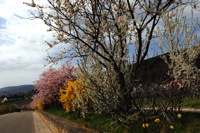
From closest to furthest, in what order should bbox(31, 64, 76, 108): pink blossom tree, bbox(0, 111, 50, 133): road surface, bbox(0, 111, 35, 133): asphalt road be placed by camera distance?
bbox(0, 111, 50, 133): road surface → bbox(0, 111, 35, 133): asphalt road → bbox(31, 64, 76, 108): pink blossom tree

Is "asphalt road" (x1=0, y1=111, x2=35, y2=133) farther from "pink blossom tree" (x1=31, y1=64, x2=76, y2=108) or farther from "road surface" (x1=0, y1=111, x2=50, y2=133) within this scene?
"pink blossom tree" (x1=31, y1=64, x2=76, y2=108)

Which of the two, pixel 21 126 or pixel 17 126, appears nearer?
pixel 21 126

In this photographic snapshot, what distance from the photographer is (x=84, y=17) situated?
5.36m

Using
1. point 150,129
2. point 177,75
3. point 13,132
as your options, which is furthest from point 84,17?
point 13,132

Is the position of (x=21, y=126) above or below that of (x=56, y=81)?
below

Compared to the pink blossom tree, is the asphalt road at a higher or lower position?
lower

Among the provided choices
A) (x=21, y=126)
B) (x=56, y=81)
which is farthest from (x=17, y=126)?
(x=56, y=81)

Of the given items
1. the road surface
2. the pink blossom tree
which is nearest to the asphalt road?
the road surface

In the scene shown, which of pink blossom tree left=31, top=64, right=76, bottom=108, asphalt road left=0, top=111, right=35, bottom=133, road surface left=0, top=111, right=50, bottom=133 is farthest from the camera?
pink blossom tree left=31, top=64, right=76, bottom=108

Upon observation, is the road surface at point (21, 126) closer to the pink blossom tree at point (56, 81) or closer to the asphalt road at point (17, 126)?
the asphalt road at point (17, 126)

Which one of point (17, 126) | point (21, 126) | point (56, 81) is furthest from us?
point (56, 81)

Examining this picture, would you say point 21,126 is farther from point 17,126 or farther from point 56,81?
point 56,81

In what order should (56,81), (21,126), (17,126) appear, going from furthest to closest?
(56,81), (17,126), (21,126)

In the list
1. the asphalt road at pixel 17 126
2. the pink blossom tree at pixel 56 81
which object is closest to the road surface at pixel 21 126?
the asphalt road at pixel 17 126
